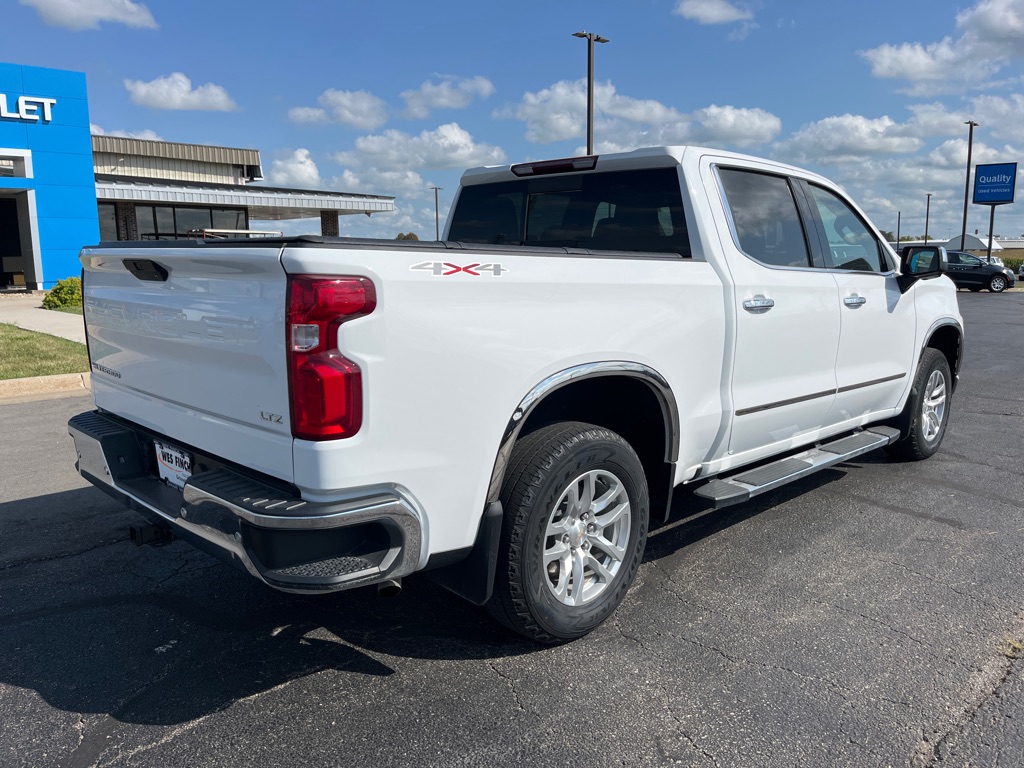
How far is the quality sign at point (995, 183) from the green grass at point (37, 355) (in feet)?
179

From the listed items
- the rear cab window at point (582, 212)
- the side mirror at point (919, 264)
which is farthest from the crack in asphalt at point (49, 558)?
the side mirror at point (919, 264)

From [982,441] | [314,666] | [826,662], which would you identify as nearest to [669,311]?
[826,662]

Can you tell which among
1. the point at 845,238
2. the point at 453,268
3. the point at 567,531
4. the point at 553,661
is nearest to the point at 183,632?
the point at 553,661

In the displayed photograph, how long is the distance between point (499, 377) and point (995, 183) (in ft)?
193

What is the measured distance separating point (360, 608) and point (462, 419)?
1.34 meters

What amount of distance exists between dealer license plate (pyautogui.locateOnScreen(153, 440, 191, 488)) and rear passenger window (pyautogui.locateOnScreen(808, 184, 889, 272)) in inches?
139

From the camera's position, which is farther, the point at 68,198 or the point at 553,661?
the point at 68,198

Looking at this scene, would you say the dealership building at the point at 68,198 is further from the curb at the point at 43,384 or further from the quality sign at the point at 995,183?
the quality sign at the point at 995,183

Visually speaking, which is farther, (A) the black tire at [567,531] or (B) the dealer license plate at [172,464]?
(B) the dealer license plate at [172,464]

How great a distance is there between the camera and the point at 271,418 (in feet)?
8.35

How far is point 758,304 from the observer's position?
3.87m

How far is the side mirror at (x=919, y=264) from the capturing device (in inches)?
202

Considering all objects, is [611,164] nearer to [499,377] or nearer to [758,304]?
[758,304]

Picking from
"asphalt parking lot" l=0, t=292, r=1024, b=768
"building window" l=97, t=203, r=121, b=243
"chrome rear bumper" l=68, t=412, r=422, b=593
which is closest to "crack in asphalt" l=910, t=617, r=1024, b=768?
"asphalt parking lot" l=0, t=292, r=1024, b=768
